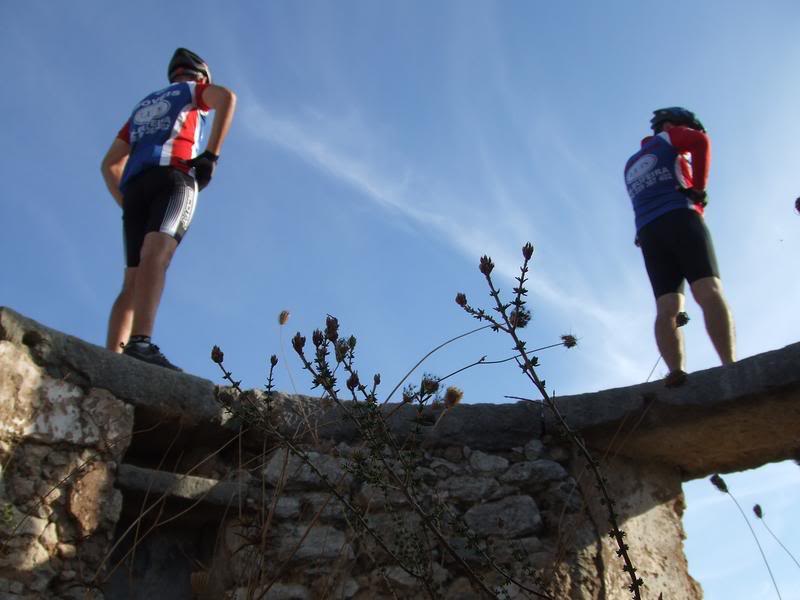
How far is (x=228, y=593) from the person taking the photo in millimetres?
2807

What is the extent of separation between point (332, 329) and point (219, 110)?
200 cm

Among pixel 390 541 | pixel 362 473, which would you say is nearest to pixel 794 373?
pixel 390 541

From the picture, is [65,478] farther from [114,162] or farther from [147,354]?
[114,162]

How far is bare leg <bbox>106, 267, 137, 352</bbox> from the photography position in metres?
3.38

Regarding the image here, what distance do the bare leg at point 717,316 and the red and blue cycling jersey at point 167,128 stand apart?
2080 mm

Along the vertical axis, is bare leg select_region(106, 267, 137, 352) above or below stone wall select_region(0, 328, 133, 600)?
above

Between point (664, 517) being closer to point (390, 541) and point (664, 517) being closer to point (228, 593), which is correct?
point (390, 541)

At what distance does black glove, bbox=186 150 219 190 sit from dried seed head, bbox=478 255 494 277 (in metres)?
1.97

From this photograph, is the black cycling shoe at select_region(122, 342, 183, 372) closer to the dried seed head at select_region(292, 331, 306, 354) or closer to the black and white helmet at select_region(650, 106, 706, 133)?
the dried seed head at select_region(292, 331, 306, 354)

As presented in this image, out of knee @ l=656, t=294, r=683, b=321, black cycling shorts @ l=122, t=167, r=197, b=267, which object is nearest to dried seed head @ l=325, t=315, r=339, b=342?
black cycling shorts @ l=122, t=167, r=197, b=267

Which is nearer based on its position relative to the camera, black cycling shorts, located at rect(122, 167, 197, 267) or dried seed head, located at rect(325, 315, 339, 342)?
dried seed head, located at rect(325, 315, 339, 342)

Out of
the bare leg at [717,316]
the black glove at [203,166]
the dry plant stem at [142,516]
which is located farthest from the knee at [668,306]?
the black glove at [203,166]

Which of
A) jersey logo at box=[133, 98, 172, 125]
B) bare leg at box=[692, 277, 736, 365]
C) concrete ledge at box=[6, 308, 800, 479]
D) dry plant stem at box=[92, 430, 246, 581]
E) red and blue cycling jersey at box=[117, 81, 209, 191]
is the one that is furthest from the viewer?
jersey logo at box=[133, 98, 172, 125]

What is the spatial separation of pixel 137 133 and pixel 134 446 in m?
1.43
